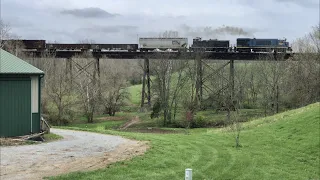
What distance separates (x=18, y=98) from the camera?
57.8 ft

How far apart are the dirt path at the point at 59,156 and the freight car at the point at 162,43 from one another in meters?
37.3

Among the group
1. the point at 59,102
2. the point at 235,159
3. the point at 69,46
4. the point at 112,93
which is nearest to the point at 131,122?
the point at 112,93

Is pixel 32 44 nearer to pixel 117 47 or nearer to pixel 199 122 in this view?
pixel 117 47

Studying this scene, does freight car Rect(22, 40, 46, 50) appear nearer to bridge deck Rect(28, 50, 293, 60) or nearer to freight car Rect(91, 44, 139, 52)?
bridge deck Rect(28, 50, 293, 60)

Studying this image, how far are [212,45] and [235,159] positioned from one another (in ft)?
131

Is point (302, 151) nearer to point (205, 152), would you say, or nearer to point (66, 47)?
point (205, 152)

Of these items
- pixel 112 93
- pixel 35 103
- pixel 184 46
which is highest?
pixel 184 46

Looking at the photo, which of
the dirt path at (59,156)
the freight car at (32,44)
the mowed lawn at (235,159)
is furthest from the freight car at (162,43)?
the dirt path at (59,156)

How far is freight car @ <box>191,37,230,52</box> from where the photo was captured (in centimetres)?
5110

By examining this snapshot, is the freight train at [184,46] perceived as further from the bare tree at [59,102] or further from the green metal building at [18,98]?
the green metal building at [18,98]

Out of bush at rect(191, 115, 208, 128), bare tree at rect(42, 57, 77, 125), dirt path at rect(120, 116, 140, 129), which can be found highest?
bare tree at rect(42, 57, 77, 125)

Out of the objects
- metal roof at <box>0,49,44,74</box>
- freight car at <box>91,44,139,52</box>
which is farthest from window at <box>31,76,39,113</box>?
freight car at <box>91,44,139,52</box>

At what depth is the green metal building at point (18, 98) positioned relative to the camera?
17312 mm

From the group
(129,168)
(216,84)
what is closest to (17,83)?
(129,168)
